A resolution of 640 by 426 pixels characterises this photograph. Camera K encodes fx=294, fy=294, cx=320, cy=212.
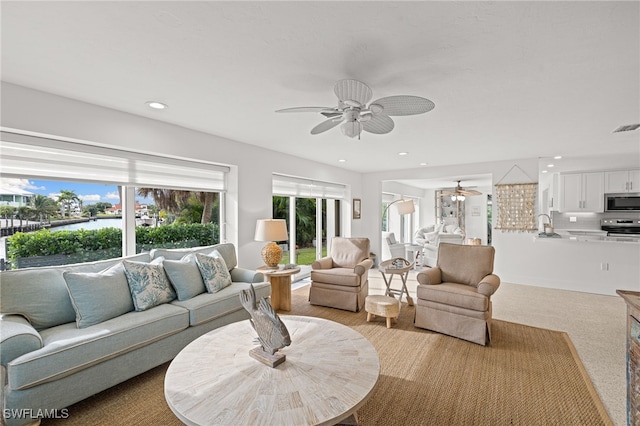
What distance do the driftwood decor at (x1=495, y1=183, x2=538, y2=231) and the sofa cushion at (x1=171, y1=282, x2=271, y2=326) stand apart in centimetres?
497

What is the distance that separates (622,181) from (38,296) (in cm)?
863

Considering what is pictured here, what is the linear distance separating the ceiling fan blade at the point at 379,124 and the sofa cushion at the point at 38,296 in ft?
8.84

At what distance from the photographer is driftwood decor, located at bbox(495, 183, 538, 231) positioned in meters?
5.26

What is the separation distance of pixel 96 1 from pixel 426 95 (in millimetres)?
2203

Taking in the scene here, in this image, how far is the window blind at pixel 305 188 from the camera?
5.07 metres

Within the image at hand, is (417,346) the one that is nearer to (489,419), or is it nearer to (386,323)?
(386,323)

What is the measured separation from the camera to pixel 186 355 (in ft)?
5.88

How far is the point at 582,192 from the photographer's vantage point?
19.6ft

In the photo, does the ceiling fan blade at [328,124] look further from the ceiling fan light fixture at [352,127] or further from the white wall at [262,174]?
the white wall at [262,174]

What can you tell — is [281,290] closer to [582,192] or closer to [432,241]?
[432,241]

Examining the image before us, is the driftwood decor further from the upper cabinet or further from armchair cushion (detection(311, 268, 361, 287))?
armchair cushion (detection(311, 268, 361, 287))

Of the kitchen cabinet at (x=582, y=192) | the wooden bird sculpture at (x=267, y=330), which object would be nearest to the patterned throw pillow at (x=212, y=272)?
the wooden bird sculpture at (x=267, y=330)

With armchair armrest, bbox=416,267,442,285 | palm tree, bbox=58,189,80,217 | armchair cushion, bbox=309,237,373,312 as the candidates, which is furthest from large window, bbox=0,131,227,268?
armchair armrest, bbox=416,267,442,285

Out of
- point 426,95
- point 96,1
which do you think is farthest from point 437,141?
point 96,1
